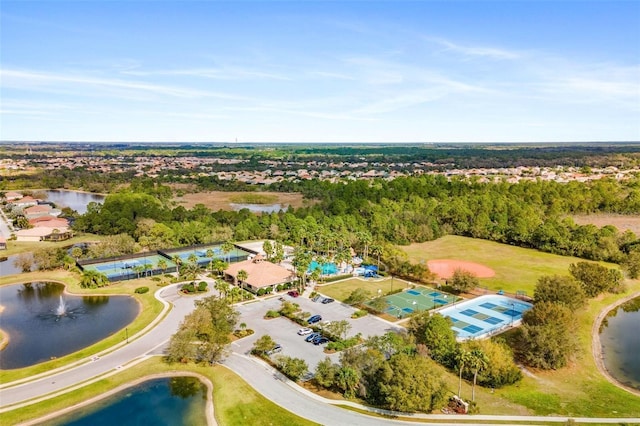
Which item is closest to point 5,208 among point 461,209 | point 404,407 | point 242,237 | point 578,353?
point 242,237

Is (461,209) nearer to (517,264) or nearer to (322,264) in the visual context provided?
(517,264)

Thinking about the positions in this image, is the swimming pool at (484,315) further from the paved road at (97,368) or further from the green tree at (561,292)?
the paved road at (97,368)

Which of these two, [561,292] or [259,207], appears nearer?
[561,292]

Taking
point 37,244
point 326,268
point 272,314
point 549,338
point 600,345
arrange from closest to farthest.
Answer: point 549,338, point 600,345, point 272,314, point 326,268, point 37,244

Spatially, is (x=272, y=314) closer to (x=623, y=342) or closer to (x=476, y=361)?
(x=476, y=361)

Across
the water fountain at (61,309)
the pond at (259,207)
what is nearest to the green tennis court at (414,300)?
the water fountain at (61,309)

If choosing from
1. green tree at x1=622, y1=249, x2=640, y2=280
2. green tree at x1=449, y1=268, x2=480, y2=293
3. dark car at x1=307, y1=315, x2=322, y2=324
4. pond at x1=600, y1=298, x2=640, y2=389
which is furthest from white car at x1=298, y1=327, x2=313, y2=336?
green tree at x1=622, y1=249, x2=640, y2=280

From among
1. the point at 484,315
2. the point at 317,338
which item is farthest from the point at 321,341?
the point at 484,315

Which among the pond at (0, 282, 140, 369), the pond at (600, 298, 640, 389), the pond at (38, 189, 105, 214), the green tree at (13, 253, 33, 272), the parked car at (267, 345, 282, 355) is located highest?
the pond at (38, 189, 105, 214)

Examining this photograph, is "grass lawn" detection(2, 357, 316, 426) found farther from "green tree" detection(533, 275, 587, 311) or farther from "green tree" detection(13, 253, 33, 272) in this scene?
"green tree" detection(13, 253, 33, 272)
